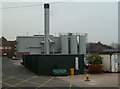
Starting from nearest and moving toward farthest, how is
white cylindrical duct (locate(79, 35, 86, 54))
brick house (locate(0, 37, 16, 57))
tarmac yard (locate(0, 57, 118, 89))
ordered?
1. tarmac yard (locate(0, 57, 118, 89))
2. white cylindrical duct (locate(79, 35, 86, 54))
3. brick house (locate(0, 37, 16, 57))

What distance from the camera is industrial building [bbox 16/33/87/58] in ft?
190

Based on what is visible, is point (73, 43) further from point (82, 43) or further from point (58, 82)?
point (58, 82)

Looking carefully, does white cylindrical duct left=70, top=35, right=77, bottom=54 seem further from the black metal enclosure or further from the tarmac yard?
the tarmac yard

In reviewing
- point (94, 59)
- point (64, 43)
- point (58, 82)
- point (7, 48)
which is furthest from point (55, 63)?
point (7, 48)

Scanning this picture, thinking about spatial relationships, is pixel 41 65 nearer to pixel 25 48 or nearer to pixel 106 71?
pixel 106 71

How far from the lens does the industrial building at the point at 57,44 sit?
190 feet

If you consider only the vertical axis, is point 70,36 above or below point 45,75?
above

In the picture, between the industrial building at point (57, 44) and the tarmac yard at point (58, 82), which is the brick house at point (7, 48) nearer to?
the industrial building at point (57, 44)

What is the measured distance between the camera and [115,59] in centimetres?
2255

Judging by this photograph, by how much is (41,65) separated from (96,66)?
23.7 feet

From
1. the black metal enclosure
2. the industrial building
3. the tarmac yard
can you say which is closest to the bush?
the black metal enclosure

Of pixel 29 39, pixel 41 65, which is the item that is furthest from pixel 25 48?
pixel 41 65

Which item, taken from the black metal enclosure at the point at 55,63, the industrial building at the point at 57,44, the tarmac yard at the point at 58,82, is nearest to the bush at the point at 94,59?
the black metal enclosure at the point at 55,63

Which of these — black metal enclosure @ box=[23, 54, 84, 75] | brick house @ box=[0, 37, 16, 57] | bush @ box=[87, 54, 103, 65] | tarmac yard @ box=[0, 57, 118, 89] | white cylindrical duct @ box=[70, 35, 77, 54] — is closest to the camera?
tarmac yard @ box=[0, 57, 118, 89]
